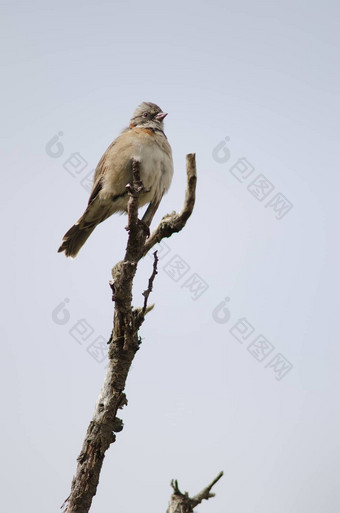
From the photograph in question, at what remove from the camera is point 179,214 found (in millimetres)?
4359

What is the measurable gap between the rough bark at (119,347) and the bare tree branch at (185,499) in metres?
0.55

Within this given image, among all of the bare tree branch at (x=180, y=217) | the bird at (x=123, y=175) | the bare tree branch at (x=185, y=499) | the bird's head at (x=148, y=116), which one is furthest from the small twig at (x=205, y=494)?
the bird's head at (x=148, y=116)

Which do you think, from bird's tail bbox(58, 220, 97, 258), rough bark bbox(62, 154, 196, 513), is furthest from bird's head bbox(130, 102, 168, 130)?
rough bark bbox(62, 154, 196, 513)

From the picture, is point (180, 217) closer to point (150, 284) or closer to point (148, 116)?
point (150, 284)

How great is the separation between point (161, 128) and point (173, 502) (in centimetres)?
377

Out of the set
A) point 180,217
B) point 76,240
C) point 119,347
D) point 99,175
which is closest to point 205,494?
point 119,347

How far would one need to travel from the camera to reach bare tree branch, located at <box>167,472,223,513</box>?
12.1 ft

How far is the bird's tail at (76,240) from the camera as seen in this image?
591cm

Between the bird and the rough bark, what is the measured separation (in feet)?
3.20

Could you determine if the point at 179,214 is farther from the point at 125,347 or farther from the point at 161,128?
the point at 161,128

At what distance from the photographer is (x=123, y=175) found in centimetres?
542

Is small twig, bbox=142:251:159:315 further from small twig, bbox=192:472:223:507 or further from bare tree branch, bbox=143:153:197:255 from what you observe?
small twig, bbox=192:472:223:507

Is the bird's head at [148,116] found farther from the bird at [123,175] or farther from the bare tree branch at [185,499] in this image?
the bare tree branch at [185,499]

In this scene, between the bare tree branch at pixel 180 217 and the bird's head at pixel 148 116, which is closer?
the bare tree branch at pixel 180 217
